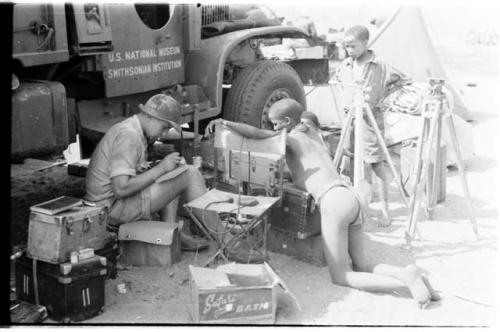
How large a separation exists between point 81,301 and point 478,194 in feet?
15.7

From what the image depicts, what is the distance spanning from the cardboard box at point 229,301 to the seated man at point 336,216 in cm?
67

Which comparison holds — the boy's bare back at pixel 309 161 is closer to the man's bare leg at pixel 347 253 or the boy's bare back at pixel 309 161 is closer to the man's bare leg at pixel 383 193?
the man's bare leg at pixel 347 253

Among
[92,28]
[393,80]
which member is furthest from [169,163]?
[393,80]

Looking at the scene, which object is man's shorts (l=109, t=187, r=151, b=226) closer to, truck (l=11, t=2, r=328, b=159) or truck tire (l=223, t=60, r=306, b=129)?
truck (l=11, t=2, r=328, b=159)

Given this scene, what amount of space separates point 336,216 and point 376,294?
2.03ft

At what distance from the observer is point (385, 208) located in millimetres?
6250

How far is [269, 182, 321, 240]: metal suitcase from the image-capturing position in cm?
511

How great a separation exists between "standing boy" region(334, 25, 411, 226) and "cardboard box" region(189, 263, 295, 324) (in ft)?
7.81

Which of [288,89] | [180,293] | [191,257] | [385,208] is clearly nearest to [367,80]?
[385,208]

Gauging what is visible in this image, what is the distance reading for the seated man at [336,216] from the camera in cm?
450

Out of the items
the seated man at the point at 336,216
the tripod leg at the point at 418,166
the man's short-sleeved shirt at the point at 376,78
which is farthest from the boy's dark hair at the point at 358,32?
the seated man at the point at 336,216

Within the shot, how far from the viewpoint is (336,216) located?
4.65m

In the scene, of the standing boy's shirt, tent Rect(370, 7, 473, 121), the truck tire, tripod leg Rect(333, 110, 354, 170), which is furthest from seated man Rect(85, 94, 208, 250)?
tent Rect(370, 7, 473, 121)

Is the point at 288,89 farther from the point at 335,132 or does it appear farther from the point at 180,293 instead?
the point at 180,293
